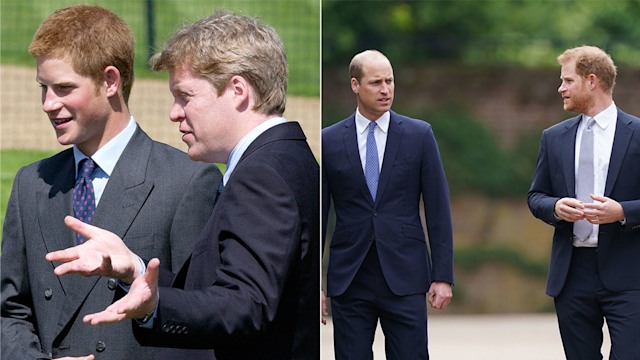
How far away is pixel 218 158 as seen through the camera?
2273 millimetres

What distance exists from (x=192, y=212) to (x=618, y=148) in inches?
76.1

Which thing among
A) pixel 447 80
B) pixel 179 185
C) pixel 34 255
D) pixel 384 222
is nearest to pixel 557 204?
pixel 384 222

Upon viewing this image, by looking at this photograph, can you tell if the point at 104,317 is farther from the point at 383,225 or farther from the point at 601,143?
the point at 601,143

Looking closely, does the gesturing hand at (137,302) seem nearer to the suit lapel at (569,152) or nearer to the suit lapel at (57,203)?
the suit lapel at (57,203)

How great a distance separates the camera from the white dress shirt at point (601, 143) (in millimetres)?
4027

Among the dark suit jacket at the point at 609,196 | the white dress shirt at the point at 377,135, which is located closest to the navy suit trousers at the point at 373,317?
the white dress shirt at the point at 377,135

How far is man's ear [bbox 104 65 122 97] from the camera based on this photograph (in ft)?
9.18

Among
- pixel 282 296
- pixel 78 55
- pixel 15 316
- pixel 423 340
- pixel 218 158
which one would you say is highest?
pixel 78 55

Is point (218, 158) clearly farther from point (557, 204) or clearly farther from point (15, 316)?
point (557, 204)

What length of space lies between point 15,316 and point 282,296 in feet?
3.08

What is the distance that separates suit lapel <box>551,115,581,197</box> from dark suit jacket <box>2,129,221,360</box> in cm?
172

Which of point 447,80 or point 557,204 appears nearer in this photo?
point 557,204

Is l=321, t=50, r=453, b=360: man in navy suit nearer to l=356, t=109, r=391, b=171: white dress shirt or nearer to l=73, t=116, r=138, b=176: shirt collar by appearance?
l=356, t=109, r=391, b=171: white dress shirt

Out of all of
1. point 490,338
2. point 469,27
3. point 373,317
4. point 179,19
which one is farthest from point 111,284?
point 469,27
